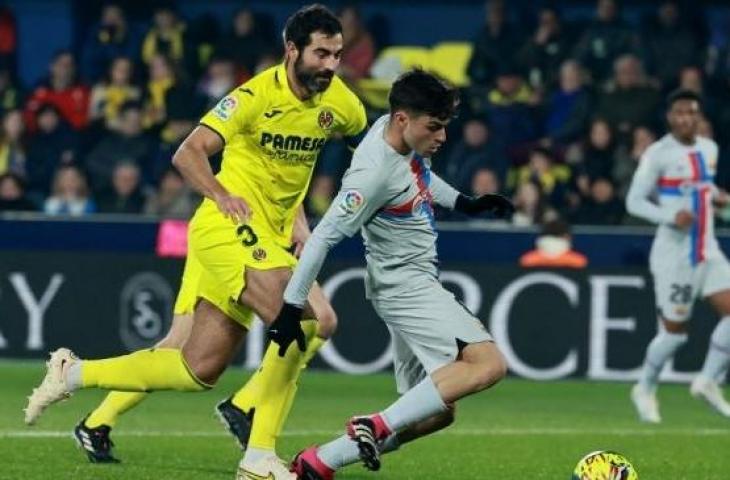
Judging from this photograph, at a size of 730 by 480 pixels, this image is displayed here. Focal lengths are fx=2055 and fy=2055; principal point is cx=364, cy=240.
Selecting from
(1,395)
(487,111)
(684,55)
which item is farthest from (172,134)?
(1,395)

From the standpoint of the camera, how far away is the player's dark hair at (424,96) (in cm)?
809

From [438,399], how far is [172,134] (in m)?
10.7

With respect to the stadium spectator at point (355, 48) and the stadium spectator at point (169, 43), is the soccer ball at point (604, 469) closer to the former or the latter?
the stadium spectator at point (355, 48)

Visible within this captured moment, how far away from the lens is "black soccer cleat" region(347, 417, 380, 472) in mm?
7902

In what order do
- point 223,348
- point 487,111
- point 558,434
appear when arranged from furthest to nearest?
1. point 487,111
2. point 558,434
3. point 223,348

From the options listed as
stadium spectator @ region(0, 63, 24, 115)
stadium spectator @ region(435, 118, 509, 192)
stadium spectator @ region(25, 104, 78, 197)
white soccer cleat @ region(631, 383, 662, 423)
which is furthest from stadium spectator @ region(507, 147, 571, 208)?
stadium spectator @ region(0, 63, 24, 115)

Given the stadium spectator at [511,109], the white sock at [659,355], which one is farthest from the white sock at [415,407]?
the stadium spectator at [511,109]

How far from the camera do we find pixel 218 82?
18.8 m

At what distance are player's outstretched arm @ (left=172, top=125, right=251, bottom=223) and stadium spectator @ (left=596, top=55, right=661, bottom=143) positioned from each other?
951 centimetres

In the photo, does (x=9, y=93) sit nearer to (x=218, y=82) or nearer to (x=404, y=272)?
(x=218, y=82)

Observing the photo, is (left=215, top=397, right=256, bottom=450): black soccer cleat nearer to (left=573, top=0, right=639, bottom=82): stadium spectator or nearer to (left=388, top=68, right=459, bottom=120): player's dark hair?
(left=388, top=68, right=459, bottom=120): player's dark hair

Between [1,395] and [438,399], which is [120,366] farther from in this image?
[1,395]

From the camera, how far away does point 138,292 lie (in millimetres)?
15219

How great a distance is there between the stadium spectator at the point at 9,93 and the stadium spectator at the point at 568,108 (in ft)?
16.6
